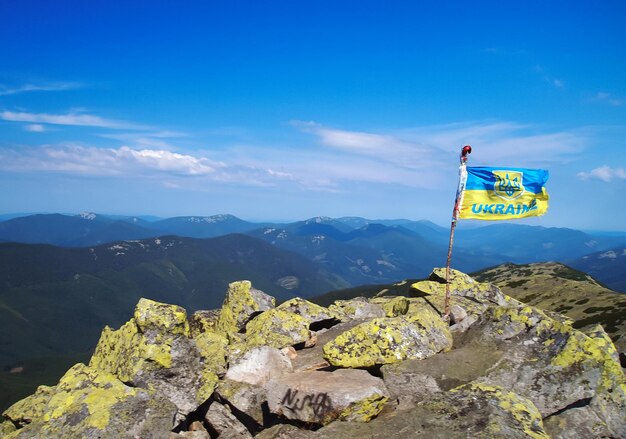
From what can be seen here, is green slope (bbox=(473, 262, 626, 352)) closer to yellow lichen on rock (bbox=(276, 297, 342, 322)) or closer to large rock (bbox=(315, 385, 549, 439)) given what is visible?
yellow lichen on rock (bbox=(276, 297, 342, 322))

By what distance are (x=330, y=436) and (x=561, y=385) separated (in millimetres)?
8676

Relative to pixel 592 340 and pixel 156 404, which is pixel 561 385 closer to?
pixel 592 340

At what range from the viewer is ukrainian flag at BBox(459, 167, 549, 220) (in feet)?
77.8

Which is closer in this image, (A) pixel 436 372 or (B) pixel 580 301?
(A) pixel 436 372

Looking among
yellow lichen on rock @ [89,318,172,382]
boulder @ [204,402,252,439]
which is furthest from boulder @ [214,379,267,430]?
yellow lichen on rock @ [89,318,172,382]

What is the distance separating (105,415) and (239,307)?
45.6ft

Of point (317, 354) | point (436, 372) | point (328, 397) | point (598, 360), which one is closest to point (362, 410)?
point (328, 397)

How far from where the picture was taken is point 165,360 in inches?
680

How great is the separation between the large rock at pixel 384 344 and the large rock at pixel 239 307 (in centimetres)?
1160

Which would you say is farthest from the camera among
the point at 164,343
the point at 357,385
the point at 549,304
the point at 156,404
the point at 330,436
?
the point at 549,304

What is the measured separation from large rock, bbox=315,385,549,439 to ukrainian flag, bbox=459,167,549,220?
1367 centimetres

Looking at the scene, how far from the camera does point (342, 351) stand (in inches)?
650

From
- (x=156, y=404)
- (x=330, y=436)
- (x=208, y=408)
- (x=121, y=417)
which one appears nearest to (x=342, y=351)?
(x=330, y=436)

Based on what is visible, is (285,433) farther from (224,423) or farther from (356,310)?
(356,310)
